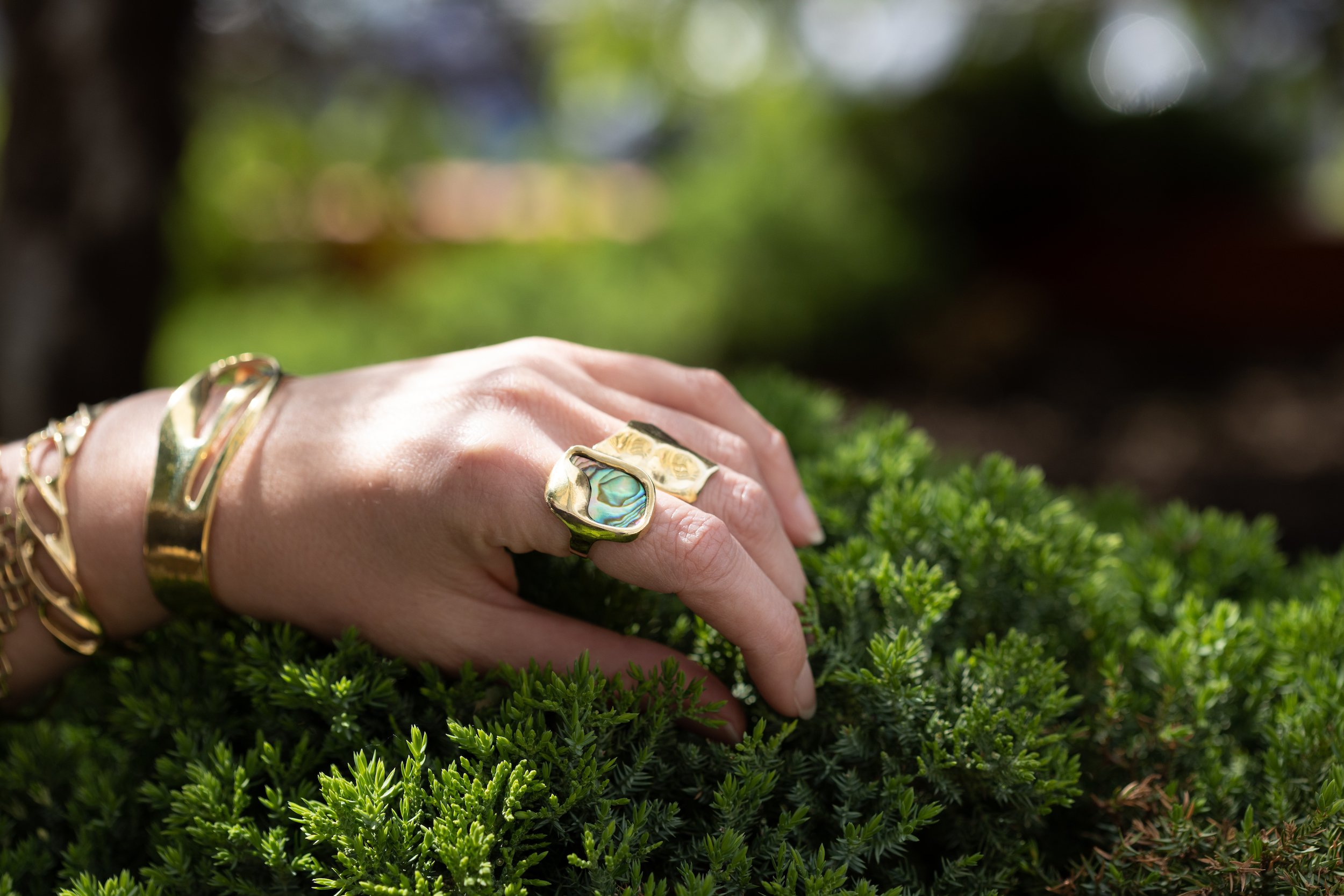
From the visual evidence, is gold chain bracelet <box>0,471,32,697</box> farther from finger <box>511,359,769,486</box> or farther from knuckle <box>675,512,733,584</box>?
knuckle <box>675,512,733,584</box>

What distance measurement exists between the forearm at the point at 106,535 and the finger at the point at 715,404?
71cm

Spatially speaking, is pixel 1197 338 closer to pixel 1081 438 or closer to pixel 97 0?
pixel 1081 438

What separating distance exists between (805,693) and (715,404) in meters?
0.49

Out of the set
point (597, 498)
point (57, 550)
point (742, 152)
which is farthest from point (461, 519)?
point (742, 152)

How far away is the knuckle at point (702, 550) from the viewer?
1206 millimetres

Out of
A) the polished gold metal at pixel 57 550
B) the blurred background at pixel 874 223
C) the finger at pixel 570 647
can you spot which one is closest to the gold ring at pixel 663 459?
the finger at pixel 570 647

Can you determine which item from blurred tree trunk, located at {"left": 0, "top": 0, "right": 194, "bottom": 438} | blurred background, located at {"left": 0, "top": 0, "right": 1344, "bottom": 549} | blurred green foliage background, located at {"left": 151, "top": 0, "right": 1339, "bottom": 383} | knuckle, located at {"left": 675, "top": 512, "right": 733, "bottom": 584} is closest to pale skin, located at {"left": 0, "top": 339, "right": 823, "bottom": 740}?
knuckle, located at {"left": 675, "top": 512, "right": 733, "bottom": 584}

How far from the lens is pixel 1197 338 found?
29.9 ft

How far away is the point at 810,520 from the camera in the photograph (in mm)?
1545

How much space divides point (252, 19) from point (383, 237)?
2110 millimetres

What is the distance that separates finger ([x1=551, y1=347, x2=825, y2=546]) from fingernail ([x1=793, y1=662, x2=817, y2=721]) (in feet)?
0.93

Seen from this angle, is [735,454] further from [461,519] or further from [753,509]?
[461,519]

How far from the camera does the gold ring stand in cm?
130

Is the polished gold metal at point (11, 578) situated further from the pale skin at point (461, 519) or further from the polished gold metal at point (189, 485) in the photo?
the polished gold metal at point (189, 485)
